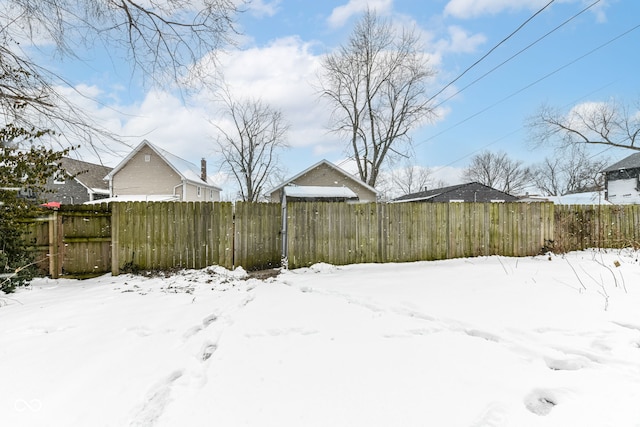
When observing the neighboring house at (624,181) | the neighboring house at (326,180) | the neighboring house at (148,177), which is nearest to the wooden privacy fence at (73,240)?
the neighboring house at (326,180)

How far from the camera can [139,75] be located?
13.2 feet

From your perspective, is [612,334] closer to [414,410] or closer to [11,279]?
[414,410]

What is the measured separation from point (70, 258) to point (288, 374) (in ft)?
19.2

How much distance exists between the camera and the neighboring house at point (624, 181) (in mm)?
26406

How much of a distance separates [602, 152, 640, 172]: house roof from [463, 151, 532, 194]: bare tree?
11.0 meters

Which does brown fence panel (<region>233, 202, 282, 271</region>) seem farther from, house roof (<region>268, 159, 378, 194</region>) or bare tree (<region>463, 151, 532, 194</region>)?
bare tree (<region>463, 151, 532, 194</region>)

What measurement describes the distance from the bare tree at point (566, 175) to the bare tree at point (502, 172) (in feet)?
9.91

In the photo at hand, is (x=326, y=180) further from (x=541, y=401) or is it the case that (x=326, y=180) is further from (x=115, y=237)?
(x=541, y=401)

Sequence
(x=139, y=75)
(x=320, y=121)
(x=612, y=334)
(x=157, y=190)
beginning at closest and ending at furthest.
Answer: (x=612, y=334) < (x=139, y=75) < (x=157, y=190) < (x=320, y=121)

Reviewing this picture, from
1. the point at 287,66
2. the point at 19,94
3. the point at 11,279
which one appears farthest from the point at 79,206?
the point at 287,66

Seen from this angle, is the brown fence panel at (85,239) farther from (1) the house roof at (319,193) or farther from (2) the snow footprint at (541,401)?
(1) the house roof at (319,193)

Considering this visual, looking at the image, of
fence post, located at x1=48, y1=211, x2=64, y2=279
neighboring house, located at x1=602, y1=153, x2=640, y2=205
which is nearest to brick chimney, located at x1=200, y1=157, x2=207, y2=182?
fence post, located at x1=48, y1=211, x2=64, y2=279

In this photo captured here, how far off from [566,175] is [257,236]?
1898 inches

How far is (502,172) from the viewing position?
3962 cm
